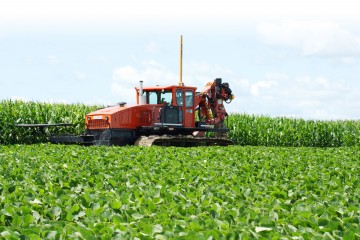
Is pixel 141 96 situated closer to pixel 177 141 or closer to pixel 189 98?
pixel 189 98

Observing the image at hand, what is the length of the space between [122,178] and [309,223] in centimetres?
424

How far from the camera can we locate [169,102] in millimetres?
21531

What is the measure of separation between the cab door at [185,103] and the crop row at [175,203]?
31.6 feet

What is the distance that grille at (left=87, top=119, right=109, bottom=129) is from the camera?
69.5ft

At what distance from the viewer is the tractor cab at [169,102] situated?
21328 mm

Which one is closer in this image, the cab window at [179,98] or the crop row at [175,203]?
the crop row at [175,203]

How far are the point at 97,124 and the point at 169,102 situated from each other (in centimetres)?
262

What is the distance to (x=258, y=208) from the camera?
254 inches

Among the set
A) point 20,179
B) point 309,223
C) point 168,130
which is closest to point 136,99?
point 168,130

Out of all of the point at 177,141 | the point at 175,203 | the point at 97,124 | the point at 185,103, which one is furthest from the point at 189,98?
the point at 175,203

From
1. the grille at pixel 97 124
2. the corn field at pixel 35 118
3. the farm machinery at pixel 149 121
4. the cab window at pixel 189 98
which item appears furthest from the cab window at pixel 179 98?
the corn field at pixel 35 118

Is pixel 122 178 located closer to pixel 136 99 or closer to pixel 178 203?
pixel 178 203

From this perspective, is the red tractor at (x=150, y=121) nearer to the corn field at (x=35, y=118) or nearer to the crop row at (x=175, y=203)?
the corn field at (x=35, y=118)

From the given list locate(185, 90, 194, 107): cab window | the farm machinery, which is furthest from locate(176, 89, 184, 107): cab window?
A: locate(185, 90, 194, 107): cab window
